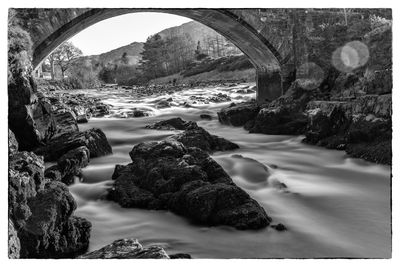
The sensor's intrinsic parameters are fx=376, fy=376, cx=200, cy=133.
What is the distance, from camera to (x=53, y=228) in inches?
114

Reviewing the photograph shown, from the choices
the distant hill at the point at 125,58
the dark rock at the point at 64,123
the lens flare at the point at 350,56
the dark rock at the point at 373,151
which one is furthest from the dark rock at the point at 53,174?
the distant hill at the point at 125,58

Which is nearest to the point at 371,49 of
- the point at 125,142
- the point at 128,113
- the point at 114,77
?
the point at 125,142

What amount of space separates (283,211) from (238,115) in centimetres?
426

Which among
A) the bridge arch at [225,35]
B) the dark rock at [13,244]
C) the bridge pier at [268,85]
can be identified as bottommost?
the dark rock at [13,244]

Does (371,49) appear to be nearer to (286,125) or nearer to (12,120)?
(286,125)

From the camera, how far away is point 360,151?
506 cm

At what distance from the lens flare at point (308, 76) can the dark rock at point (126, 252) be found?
5.31 m

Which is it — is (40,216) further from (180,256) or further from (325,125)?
(325,125)

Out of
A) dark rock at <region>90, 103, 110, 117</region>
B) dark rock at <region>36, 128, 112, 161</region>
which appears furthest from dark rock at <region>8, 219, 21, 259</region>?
Result: dark rock at <region>90, 103, 110, 117</region>

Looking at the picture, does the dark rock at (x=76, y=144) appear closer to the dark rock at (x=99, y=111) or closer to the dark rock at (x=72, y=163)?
the dark rock at (x=72, y=163)

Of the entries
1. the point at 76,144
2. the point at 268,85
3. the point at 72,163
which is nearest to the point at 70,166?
the point at 72,163

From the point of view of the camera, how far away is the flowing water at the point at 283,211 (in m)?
3.15

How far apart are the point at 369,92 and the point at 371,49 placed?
101cm

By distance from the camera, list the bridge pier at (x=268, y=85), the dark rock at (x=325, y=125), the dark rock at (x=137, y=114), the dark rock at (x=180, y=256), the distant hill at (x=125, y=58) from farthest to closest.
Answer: the distant hill at (x=125, y=58), the dark rock at (x=137, y=114), the bridge pier at (x=268, y=85), the dark rock at (x=325, y=125), the dark rock at (x=180, y=256)
